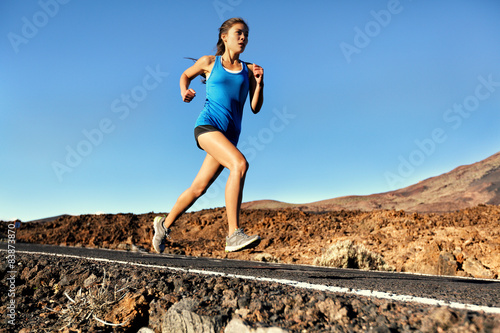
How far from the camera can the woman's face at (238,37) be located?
3.99 metres

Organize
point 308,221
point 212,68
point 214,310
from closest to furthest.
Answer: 1. point 214,310
2. point 212,68
3. point 308,221

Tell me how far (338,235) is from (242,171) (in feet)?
26.3

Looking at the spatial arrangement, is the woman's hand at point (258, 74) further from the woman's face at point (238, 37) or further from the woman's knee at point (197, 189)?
the woman's knee at point (197, 189)

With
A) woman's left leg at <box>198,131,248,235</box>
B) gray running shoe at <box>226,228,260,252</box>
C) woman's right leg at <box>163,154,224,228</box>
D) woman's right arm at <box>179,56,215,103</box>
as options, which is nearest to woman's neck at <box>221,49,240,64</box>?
woman's right arm at <box>179,56,215,103</box>

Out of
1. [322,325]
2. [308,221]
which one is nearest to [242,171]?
[322,325]

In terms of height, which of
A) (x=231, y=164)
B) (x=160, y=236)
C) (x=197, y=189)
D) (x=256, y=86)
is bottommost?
(x=160, y=236)

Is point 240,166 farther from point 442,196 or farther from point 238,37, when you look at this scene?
point 442,196

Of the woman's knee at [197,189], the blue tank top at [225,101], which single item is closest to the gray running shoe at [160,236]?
the woman's knee at [197,189]

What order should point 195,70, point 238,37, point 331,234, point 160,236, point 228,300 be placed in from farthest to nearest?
point 331,234
point 160,236
point 195,70
point 238,37
point 228,300

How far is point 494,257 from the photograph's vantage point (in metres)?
7.60

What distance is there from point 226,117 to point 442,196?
122ft

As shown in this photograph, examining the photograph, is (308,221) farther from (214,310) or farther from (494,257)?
(214,310)

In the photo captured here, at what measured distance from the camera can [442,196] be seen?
36.2m

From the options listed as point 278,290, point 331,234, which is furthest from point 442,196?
point 278,290
